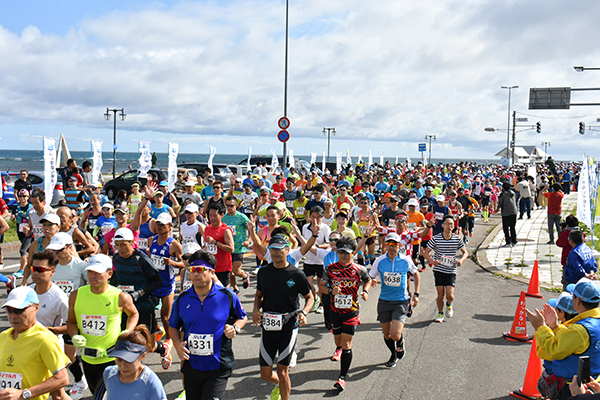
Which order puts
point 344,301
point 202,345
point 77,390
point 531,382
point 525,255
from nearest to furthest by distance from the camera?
1. point 202,345
2. point 77,390
3. point 531,382
4. point 344,301
5. point 525,255

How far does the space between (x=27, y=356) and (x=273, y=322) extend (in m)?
2.15

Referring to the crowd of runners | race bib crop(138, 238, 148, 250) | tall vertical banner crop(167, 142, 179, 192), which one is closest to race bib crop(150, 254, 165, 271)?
the crowd of runners

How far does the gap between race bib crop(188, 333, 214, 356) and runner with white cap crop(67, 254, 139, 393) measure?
2.65ft

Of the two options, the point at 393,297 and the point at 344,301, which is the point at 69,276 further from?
the point at 393,297

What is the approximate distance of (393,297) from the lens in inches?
250

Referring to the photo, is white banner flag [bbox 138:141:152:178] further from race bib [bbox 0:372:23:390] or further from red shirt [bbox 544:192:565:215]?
race bib [bbox 0:372:23:390]

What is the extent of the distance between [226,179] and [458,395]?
23.4 meters

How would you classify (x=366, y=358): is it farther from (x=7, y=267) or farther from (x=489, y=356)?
(x=7, y=267)

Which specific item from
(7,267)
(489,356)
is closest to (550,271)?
(489,356)

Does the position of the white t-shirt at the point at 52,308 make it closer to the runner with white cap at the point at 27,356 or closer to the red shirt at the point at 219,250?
the runner with white cap at the point at 27,356

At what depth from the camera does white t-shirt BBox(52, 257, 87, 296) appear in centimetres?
545

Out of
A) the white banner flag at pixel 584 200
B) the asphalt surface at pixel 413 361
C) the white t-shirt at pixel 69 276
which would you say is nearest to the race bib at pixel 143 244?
the asphalt surface at pixel 413 361

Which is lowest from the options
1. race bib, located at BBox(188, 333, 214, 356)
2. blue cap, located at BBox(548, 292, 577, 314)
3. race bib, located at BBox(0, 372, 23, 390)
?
race bib, located at BBox(0, 372, 23, 390)

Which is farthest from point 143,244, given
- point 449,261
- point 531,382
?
point 531,382
